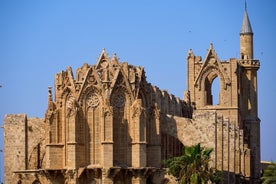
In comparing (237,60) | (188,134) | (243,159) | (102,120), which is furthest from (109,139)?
(237,60)

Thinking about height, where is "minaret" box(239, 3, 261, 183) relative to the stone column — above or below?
above

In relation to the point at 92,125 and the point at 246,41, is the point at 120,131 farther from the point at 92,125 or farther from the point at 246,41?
the point at 246,41

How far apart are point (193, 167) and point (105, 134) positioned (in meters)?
7.19

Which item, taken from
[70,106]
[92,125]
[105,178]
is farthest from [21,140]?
[105,178]

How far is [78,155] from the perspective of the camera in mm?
91750

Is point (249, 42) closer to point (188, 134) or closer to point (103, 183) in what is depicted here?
point (188, 134)

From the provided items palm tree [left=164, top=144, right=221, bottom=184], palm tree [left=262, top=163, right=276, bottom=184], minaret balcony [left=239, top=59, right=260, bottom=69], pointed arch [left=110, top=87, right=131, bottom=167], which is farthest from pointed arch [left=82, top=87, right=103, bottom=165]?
minaret balcony [left=239, top=59, right=260, bottom=69]

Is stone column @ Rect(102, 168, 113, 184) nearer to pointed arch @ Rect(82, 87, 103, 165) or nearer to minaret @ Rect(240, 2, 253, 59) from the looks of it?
pointed arch @ Rect(82, 87, 103, 165)

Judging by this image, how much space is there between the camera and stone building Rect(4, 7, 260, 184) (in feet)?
301

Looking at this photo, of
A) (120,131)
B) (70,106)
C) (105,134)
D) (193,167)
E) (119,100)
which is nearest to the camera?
(193,167)

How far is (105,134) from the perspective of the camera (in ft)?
300

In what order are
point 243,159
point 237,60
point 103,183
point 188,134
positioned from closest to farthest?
point 103,183 → point 188,134 → point 243,159 → point 237,60

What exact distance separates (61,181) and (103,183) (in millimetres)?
3750

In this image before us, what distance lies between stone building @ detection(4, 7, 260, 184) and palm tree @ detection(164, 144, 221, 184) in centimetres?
315
